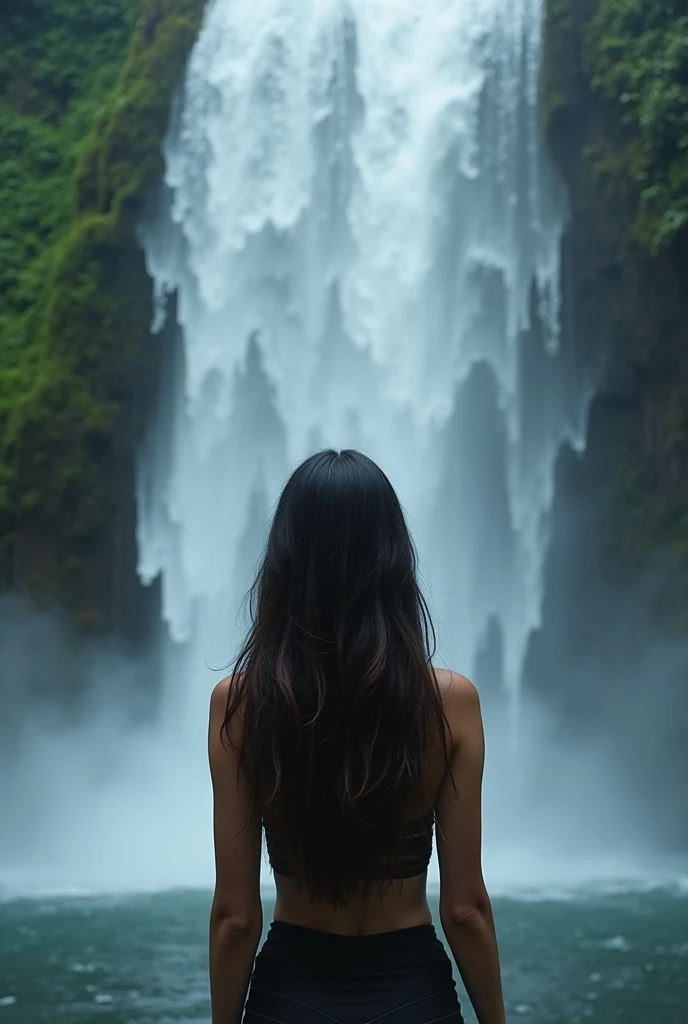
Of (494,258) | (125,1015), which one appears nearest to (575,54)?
(494,258)

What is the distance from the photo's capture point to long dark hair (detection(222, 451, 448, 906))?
1890 mm

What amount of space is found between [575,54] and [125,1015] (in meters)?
12.3

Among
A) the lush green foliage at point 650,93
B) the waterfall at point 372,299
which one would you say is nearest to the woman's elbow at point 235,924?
the lush green foliage at point 650,93

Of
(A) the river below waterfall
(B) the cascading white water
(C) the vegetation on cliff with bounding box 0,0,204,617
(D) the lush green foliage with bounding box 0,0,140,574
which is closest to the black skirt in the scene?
(A) the river below waterfall

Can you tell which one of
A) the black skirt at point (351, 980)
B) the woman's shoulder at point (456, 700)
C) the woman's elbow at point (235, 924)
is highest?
the woman's shoulder at point (456, 700)

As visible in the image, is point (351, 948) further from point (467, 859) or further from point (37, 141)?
point (37, 141)

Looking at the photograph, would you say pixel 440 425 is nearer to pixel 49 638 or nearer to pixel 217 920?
pixel 49 638

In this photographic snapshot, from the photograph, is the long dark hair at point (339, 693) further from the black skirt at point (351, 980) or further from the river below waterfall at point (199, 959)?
the river below waterfall at point (199, 959)

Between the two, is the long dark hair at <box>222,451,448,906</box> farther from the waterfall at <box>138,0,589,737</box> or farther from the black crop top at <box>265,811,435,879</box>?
the waterfall at <box>138,0,589,737</box>

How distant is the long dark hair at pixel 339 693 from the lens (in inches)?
74.4

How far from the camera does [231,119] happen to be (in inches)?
612

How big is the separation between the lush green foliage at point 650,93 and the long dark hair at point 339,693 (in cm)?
1175

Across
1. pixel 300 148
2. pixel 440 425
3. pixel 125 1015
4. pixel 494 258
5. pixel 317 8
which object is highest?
pixel 317 8

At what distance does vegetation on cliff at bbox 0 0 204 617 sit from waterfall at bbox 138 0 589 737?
0.44 metres
